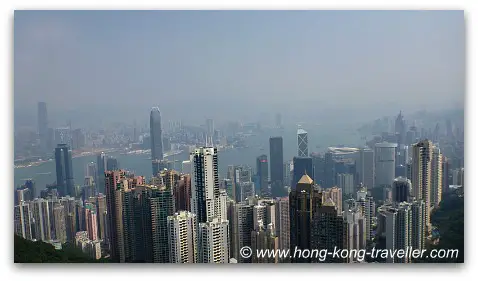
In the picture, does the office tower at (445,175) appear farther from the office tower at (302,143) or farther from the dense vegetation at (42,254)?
the dense vegetation at (42,254)

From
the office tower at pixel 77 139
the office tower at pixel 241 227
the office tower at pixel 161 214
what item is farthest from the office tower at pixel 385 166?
the office tower at pixel 77 139

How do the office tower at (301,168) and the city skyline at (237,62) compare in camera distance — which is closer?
the city skyline at (237,62)

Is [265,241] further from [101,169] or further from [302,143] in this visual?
[101,169]

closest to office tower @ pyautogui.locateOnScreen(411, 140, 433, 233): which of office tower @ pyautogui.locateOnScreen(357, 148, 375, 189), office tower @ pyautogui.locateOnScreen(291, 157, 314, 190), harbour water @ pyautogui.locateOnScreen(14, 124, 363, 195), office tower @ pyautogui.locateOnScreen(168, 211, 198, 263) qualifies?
office tower @ pyautogui.locateOnScreen(357, 148, 375, 189)

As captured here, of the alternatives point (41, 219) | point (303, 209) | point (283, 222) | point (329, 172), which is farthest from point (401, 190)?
point (41, 219)

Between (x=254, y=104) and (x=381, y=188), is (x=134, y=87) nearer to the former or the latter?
(x=254, y=104)

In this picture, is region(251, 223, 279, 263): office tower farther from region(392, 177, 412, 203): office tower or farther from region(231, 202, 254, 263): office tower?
region(392, 177, 412, 203): office tower
